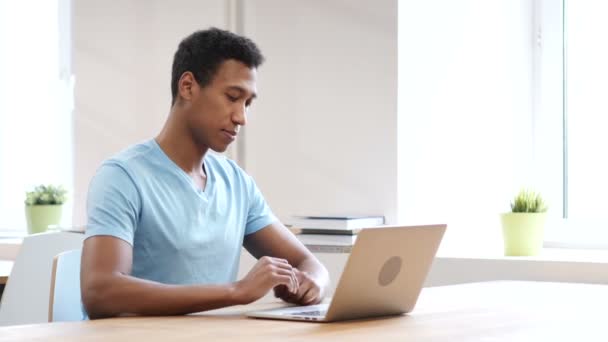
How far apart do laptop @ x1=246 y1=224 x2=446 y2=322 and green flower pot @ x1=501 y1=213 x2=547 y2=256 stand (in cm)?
121

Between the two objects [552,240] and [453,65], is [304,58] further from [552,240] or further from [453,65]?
[552,240]

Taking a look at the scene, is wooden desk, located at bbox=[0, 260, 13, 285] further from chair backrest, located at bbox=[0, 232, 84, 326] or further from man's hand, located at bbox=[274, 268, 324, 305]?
man's hand, located at bbox=[274, 268, 324, 305]

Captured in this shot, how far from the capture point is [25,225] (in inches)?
184

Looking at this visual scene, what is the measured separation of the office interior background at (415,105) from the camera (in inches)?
131

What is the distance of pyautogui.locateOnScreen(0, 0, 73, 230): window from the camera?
470 centimetres

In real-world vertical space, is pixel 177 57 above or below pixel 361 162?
above

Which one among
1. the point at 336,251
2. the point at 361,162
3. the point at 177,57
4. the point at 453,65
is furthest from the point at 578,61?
the point at 177,57

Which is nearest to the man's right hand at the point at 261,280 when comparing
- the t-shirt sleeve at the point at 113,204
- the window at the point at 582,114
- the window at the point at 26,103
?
the t-shirt sleeve at the point at 113,204

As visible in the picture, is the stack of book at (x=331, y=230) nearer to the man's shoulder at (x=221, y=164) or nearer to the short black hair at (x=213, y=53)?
the man's shoulder at (x=221, y=164)

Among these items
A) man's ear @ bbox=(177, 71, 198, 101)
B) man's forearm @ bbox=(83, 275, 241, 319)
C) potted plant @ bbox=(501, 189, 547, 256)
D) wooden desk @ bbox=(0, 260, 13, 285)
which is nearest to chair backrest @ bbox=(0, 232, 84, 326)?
wooden desk @ bbox=(0, 260, 13, 285)

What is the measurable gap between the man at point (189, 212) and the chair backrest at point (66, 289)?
0.14 meters

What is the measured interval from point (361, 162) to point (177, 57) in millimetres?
1008

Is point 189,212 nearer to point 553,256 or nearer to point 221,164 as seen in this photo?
point 221,164

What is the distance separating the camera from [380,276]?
1944 millimetres
